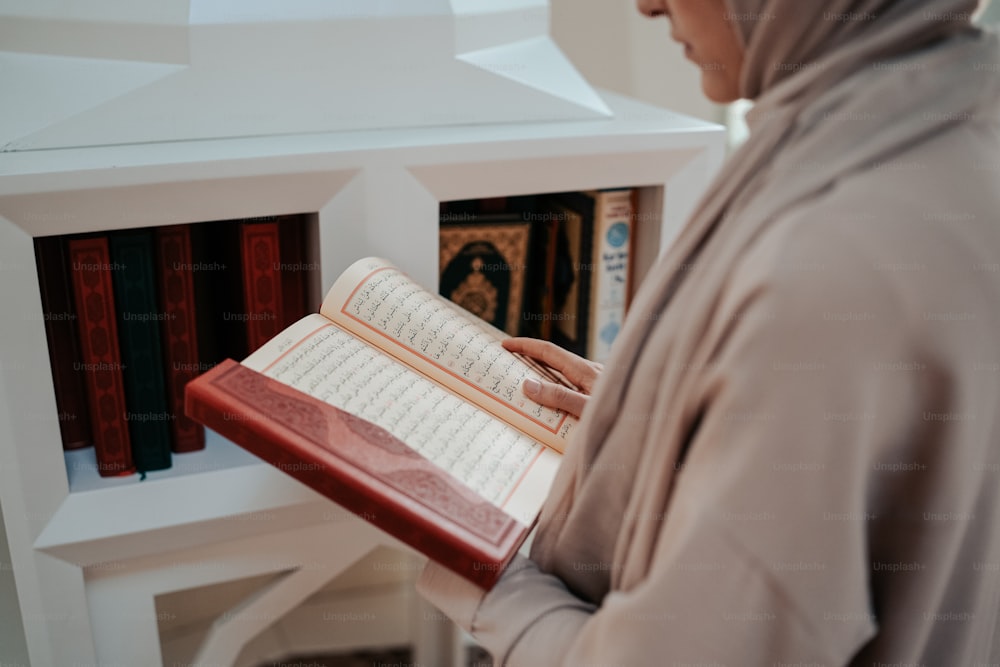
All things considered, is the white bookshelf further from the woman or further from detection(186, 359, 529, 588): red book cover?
the woman

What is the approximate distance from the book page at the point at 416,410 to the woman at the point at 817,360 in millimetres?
191

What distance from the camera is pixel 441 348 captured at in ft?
3.18

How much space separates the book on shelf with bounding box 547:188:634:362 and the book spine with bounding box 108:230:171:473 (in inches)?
22.2

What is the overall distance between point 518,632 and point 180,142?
2.30 feet

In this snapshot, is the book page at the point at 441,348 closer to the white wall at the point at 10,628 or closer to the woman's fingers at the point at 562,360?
the woman's fingers at the point at 562,360

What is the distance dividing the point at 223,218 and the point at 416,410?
1.13ft

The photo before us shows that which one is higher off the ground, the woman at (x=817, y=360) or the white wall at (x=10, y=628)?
the woman at (x=817, y=360)

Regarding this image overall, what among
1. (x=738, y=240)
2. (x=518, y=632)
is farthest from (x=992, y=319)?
(x=518, y=632)

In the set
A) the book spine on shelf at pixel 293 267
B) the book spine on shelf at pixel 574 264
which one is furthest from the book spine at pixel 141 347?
the book spine on shelf at pixel 574 264

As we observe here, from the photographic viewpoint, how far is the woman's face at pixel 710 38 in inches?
25.3

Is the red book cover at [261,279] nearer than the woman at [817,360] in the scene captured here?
No

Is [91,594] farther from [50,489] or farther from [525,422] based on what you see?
[525,422]

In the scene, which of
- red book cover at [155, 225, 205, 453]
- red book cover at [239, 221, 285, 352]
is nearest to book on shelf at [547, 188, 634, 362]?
red book cover at [239, 221, 285, 352]

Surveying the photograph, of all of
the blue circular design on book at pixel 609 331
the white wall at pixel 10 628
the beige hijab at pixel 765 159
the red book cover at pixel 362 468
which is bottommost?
the white wall at pixel 10 628
